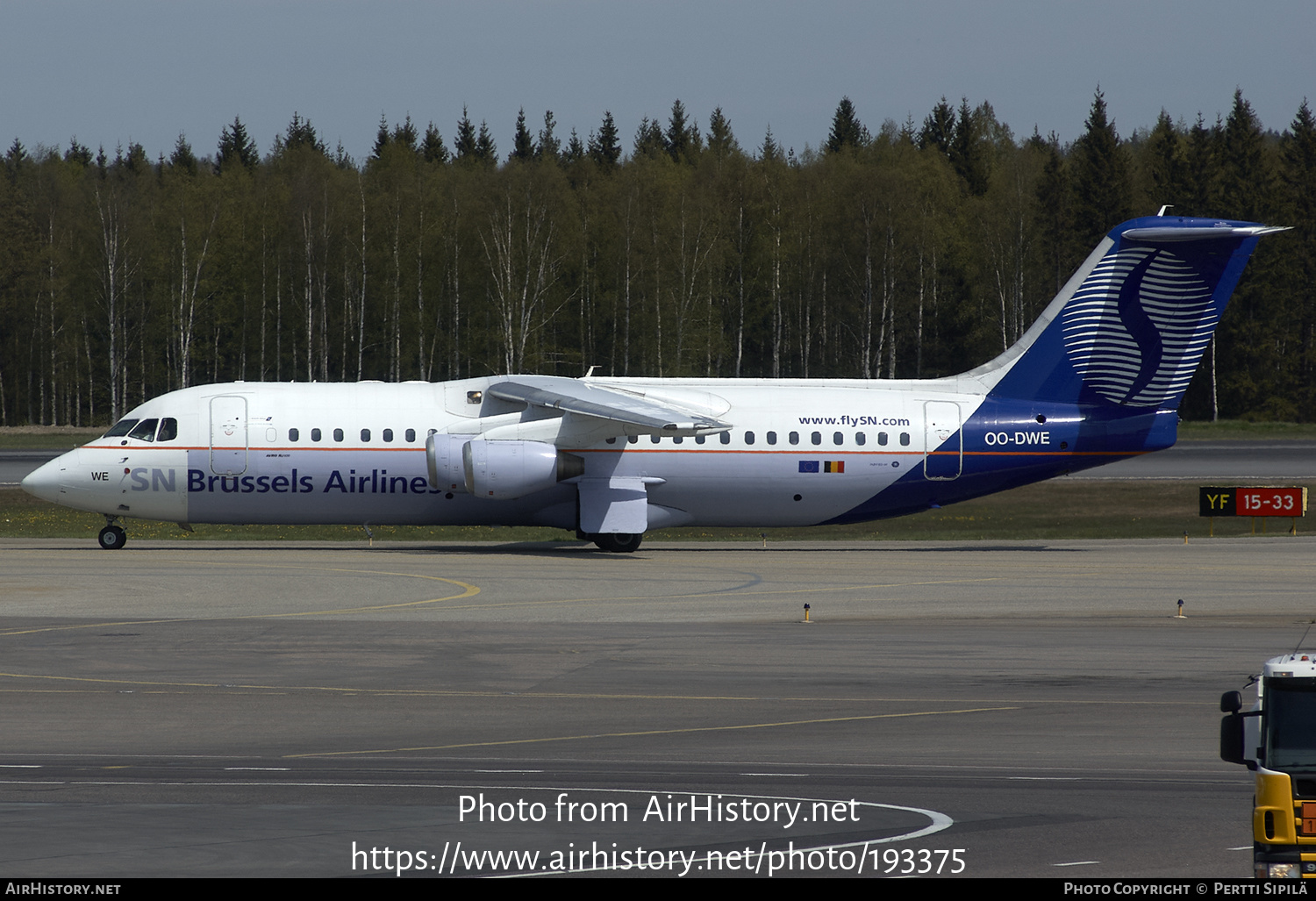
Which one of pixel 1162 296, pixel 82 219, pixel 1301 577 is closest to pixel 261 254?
Result: pixel 82 219

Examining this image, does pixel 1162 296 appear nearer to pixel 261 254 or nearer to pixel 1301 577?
pixel 1301 577

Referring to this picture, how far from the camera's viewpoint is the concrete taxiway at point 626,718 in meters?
10.6

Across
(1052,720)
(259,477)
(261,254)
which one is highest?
(261,254)

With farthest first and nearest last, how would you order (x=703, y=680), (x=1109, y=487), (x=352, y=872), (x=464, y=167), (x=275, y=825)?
1. (x=464, y=167)
2. (x=1109, y=487)
3. (x=703, y=680)
4. (x=275, y=825)
5. (x=352, y=872)

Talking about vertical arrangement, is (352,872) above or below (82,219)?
below

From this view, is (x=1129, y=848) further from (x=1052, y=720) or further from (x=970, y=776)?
(x=1052, y=720)

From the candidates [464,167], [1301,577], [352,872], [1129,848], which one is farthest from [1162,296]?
[464,167]

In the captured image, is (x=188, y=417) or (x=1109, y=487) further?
(x=1109, y=487)

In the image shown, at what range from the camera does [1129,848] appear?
34.3 feet

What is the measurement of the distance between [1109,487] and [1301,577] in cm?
2383

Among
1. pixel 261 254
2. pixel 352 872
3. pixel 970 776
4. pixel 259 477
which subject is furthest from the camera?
pixel 261 254

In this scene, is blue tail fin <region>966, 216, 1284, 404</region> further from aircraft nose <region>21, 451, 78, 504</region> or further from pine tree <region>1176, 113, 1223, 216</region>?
pine tree <region>1176, 113, 1223, 216</region>

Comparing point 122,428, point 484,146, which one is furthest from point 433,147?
point 122,428

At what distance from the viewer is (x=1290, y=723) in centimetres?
898
